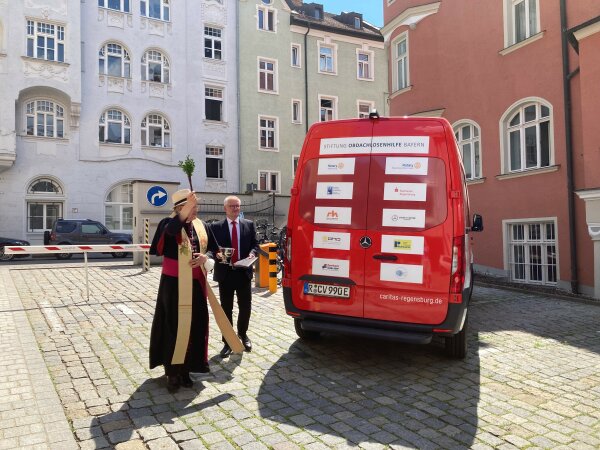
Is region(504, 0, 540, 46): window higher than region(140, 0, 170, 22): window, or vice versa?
region(140, 0, 170, 22): window

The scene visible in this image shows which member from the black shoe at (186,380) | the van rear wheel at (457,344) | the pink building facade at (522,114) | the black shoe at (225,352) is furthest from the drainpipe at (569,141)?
the black shoe at (186,380)

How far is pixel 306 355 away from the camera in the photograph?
585 cm

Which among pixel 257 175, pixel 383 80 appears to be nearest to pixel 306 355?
pixel 257 175

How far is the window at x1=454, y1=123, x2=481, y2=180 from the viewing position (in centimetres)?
1457

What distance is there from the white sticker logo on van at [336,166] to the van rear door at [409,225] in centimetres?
24

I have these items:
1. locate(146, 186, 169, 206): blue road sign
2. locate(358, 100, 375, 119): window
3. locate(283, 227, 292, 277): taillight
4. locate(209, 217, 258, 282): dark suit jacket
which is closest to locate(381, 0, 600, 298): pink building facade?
locate(283, 227, 292, 277): taillight

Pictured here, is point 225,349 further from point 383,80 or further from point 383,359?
point 383,80

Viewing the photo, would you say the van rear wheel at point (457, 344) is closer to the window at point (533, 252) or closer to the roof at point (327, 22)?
the window at point (533, 252)

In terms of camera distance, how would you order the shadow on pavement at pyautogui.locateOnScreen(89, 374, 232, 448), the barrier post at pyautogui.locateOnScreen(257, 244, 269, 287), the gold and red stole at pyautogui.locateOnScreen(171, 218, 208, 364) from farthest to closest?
the barrier post at pyautogui.locateOnScreen(257, 244, 269, 287) → the gold and red stole at pyautogui.locateOnScreen(171, 218, 208, 364) → the shadow on pavement at pyautogui.locateOnScreen(89, 374, 232, 448)

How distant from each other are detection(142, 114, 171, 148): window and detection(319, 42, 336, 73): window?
11020 millimetres

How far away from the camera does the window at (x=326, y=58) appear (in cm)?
3372

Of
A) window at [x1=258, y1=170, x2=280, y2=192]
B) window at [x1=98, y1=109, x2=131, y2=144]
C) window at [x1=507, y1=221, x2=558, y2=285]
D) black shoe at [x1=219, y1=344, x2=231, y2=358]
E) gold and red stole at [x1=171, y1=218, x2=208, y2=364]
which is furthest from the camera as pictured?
window at [x1=258, y1=170, x2=280, y2=192]

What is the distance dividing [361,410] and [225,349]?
6.69 feet

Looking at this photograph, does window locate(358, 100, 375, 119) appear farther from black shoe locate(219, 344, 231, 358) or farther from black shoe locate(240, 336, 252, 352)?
black shoe locate(219, 344, 231, 358)
